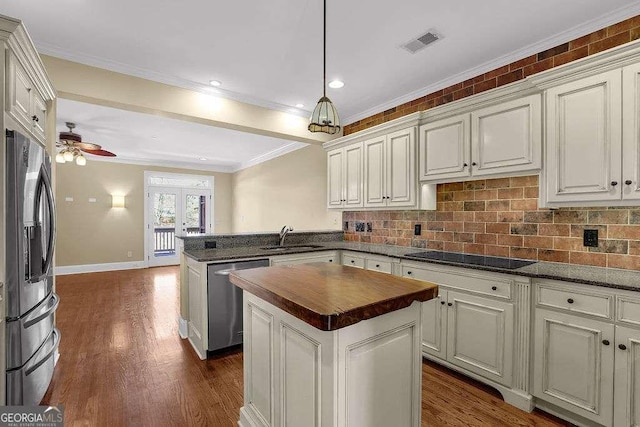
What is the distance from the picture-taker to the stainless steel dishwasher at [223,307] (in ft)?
8.86

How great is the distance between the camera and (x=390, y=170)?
3.29 metres

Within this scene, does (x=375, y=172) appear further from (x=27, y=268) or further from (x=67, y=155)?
(x=67, y=155)

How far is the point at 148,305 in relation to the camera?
4.30 metres

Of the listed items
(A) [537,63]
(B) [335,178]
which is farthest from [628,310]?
(B) [335,178]

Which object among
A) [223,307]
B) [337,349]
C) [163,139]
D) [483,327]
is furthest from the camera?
[163,139]

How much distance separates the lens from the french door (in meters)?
7.51

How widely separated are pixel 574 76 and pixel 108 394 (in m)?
3.90

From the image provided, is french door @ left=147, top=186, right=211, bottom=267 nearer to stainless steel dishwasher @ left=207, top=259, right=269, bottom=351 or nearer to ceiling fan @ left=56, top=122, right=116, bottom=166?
ceiling fan @ left=56, top=122, right=116, bottom=166

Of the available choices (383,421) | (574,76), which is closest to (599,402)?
(383,421)

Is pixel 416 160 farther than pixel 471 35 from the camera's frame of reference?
Yes

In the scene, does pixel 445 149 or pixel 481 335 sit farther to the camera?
pixel 445 149

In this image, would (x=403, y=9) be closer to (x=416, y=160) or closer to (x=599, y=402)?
(x=416, y=160)

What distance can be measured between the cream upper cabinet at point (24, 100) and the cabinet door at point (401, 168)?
2975 millimetres

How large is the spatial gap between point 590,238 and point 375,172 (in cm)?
197
